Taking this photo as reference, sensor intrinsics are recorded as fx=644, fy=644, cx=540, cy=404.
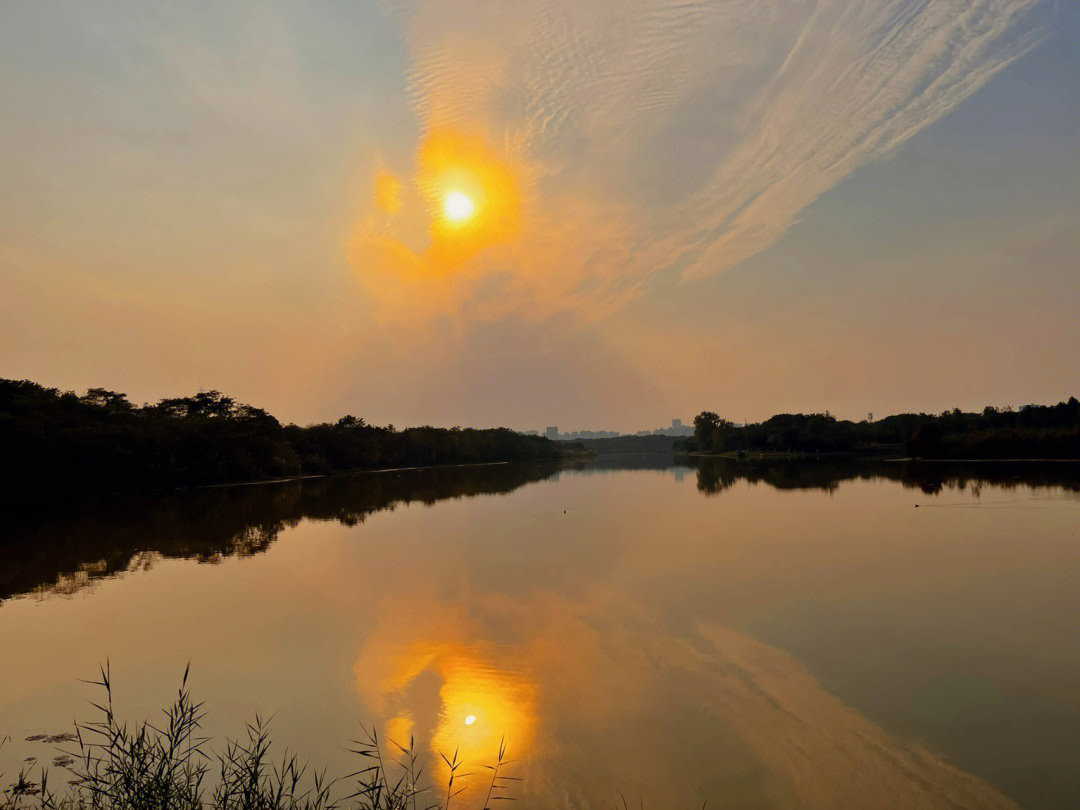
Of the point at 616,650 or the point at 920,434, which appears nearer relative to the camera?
the point at 616,650

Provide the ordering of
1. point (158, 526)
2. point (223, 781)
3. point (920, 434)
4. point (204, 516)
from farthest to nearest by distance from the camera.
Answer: point (920, 434) < point (204, 516) < point (158, 526) < point (223, 781)

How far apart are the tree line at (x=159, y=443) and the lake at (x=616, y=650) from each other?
43.7 feet

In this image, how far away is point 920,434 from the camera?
92.4m

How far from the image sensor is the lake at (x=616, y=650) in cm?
Result: 937

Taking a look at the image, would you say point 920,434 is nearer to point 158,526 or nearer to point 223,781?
point 158,526

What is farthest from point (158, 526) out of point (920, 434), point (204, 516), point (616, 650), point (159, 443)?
point (920, 434)

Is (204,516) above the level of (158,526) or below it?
above

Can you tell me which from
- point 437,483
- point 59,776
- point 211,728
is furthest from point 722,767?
point 437,483

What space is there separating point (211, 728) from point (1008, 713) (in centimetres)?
1341

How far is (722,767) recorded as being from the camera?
9.27 metres

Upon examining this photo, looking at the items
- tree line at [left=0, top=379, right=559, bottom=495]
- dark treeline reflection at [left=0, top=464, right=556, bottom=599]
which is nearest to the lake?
dark treeline reflection at [left=0, top=464, right=556, bottom=599]

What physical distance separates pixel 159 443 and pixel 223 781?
183 ft

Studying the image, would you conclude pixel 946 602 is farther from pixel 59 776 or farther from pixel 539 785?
pixel 59 776

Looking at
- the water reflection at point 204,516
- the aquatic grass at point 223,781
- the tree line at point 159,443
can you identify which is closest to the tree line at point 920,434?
the water reflection at point 204,516
